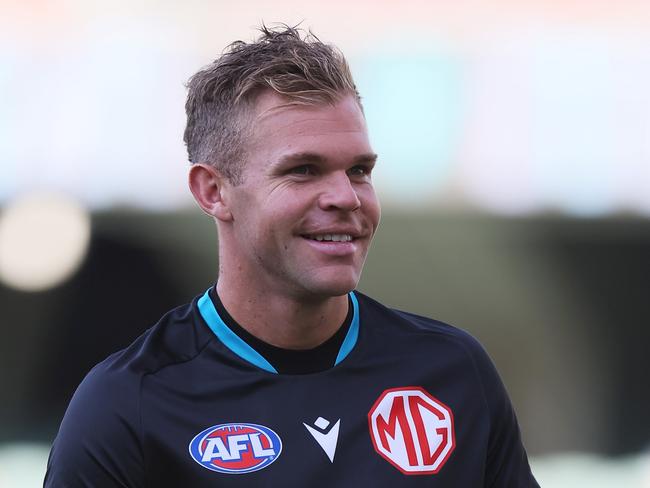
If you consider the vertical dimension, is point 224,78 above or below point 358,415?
above

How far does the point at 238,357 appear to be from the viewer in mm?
2291

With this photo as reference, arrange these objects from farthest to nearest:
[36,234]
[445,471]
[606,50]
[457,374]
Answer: [606,50] < [36,234] < [457,374] < [445,471]

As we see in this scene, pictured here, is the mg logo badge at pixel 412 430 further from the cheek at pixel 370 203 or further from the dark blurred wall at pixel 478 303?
the dark blurred wall at pixel 478 303

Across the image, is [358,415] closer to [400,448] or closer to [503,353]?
[400,448]

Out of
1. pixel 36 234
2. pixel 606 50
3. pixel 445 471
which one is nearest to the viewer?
pixel 445 471

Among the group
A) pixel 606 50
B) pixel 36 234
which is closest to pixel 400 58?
pixel 606 50

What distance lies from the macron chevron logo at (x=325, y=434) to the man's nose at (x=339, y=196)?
19.1 inches

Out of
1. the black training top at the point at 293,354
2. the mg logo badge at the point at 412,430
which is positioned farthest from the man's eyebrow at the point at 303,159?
the mg logo badge at the point at 412,430

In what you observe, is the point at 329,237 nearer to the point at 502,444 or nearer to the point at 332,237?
the point at 332,237

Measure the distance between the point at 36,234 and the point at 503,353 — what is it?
11.5ft

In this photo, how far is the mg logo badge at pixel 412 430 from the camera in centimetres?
223

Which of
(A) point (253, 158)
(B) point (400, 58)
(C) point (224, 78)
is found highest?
(B) point (400, 58)

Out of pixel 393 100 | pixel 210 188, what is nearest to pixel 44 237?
pixel 393 100

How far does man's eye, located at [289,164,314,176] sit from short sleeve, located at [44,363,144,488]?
0.60 m
